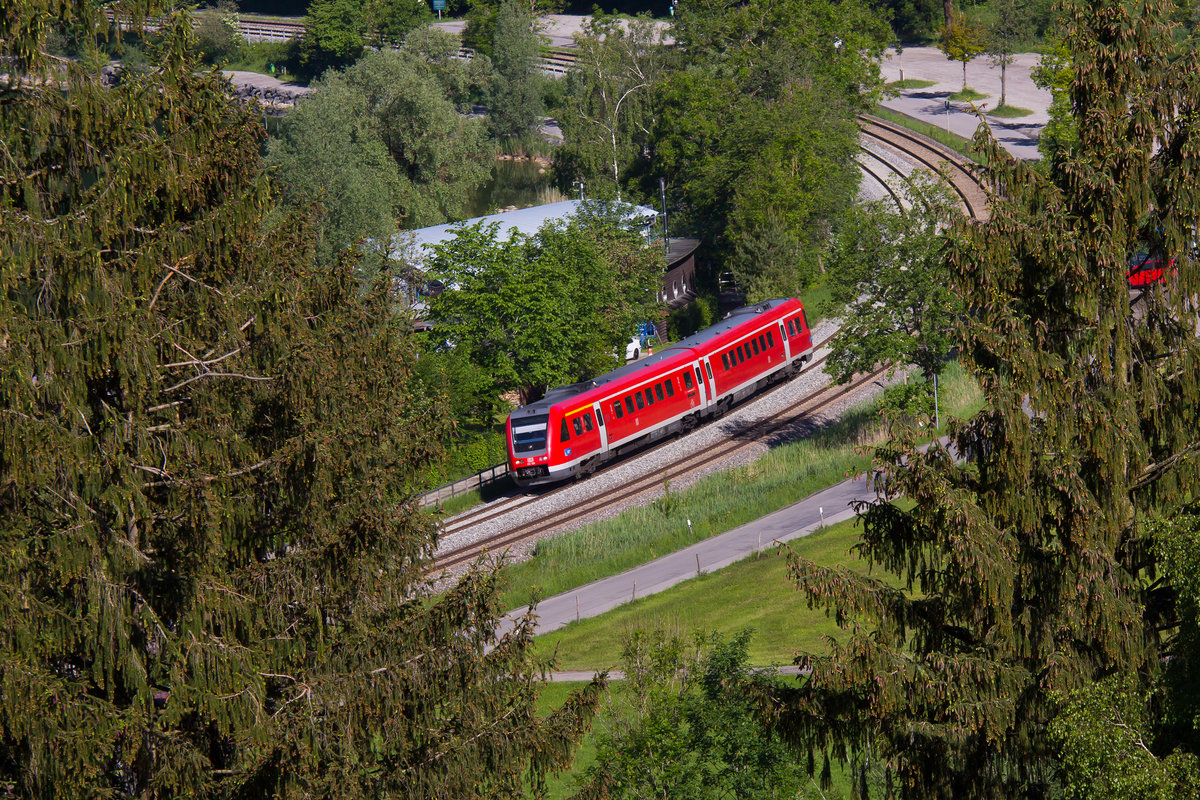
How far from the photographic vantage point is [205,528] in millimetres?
12414

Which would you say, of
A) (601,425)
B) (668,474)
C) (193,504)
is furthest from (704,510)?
(193,504)

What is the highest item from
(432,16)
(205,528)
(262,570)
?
(432,16)

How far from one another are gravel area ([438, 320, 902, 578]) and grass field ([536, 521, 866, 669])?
25.2ft

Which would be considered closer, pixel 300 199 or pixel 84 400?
pixel 84 400

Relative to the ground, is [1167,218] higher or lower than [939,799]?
higher

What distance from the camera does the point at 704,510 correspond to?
39.8m

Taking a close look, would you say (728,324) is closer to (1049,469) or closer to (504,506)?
(504,506)

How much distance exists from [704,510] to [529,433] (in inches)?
276

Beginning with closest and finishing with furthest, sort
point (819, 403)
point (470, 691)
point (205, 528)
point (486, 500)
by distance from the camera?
point (205, 528) → point (470, 691) → point (486, 500) → point (819, 403)

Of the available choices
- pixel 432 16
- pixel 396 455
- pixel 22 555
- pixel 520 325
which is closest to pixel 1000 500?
pixel 396 455

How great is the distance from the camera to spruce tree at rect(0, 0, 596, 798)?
11.4 m

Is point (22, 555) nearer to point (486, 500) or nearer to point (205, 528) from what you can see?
point (205, 528)

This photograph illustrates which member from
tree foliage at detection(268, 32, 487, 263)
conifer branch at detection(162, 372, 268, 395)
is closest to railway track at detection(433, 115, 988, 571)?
conifer branch at detection(162, 372, 268, 395)

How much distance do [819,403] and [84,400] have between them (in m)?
39.8
